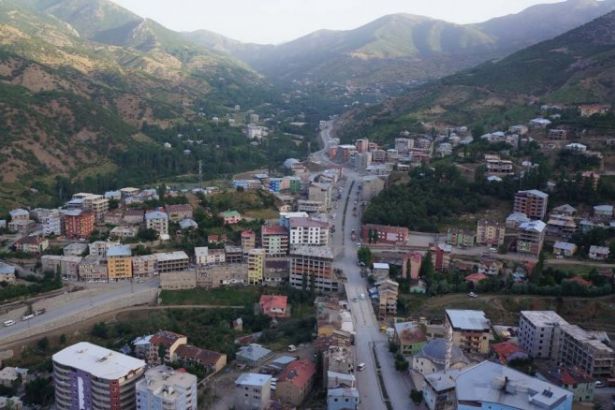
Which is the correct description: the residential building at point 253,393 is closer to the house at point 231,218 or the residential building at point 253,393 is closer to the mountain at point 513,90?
the house at point 231,218

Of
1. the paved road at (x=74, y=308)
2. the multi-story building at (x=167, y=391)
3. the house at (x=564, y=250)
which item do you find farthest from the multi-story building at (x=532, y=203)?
the multi-story building at (x=167, y=391)

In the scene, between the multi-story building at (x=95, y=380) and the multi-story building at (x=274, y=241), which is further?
the multi-story building at (x=274, y=241)

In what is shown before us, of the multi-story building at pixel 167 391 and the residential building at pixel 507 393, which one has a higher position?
the residential building at pixel 507 393

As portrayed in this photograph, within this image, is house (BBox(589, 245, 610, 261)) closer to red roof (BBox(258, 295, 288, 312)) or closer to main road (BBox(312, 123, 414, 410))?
main road (BBox(312, 123, 414, 410))

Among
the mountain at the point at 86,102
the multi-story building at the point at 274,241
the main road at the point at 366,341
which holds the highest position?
the mountain at the point at 86,102

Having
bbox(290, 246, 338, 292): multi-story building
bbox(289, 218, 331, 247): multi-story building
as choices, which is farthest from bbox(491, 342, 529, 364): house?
bbox(289, 218, 331, 247): multi-story building
